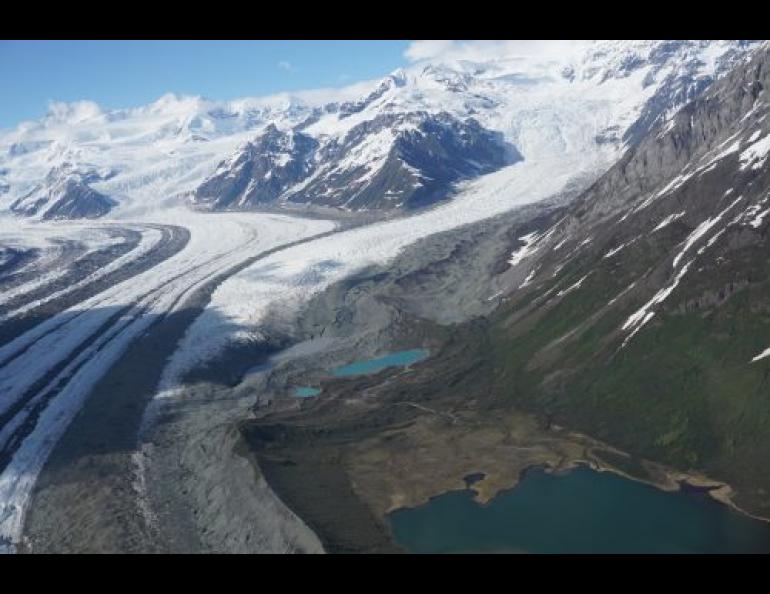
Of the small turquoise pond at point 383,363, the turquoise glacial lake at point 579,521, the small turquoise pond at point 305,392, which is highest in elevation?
the small turquoise pond at point 383,363

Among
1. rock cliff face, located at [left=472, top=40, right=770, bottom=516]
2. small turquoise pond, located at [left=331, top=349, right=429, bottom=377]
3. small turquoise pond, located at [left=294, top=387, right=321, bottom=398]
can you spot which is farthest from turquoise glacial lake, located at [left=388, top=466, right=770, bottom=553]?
small turquoise pond, located at [left=331, top=349, right=429, bottom=377]

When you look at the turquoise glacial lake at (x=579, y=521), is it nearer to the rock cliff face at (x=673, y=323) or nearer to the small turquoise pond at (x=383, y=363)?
the rock cliff face at (x=673, y=323)

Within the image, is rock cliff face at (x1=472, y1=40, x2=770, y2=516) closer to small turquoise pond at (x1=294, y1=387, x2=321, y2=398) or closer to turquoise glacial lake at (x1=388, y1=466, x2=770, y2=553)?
turquoise glacial lake at (x1=388, y1=466, x2=770, y2=553)

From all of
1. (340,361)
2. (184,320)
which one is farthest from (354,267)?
(340,361)

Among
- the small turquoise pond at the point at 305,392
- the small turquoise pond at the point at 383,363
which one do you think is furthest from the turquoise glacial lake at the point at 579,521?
the small turquoise pond at the point at 383,363

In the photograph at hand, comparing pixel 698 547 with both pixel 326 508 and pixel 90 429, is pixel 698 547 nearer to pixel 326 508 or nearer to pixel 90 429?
pixel 326 508

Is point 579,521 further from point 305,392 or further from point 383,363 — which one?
point 383,363

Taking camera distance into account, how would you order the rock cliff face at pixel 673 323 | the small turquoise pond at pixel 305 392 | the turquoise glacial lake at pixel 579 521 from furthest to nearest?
the small turquoise pond at pixel 305 392 → the rock cliff face at pixel 673 323 → the turquoise glacial lake at pixel 579 521
